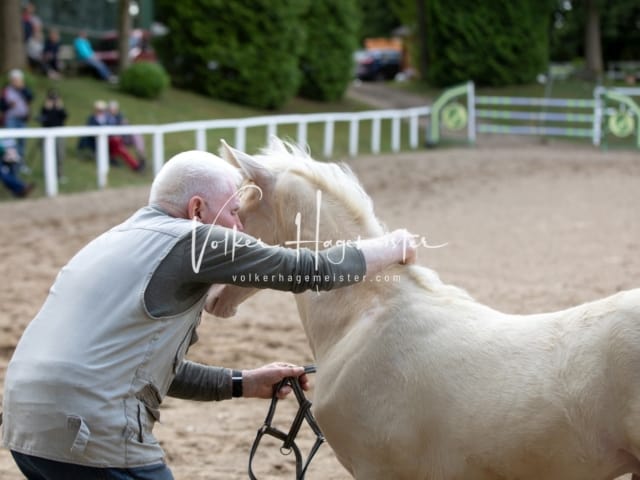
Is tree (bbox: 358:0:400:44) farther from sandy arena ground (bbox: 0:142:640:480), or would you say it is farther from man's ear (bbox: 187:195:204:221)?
man's ear (bbox: 187:195:204:221)

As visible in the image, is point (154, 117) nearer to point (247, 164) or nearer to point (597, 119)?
point (597, 119)

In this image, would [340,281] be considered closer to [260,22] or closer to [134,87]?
[134,87]

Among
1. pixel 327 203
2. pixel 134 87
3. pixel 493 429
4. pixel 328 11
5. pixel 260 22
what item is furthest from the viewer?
pixel 328 11

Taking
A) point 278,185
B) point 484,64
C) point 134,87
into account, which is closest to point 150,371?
point 278,185

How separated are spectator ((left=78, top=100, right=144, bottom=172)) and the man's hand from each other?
41.7 feet

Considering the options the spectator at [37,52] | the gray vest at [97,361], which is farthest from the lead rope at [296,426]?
the spectator at [37,52]

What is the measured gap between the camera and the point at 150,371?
9.51 ft

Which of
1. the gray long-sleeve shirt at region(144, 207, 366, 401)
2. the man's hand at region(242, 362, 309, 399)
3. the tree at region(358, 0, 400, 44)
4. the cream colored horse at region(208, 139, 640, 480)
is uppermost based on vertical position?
the tree at region(358, 0, 400, 44)

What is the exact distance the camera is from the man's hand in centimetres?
364

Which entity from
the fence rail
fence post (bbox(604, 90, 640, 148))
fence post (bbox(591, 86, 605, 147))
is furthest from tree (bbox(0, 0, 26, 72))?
fence post (bbox(604, 90, 640, 148))

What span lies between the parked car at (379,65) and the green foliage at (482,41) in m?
12.5

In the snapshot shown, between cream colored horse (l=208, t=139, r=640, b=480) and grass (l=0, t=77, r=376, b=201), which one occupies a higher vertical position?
cream colored horse (l=208, t=139, r=640, b=480)

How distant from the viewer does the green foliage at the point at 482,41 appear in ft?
112

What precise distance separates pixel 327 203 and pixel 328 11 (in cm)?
2769
